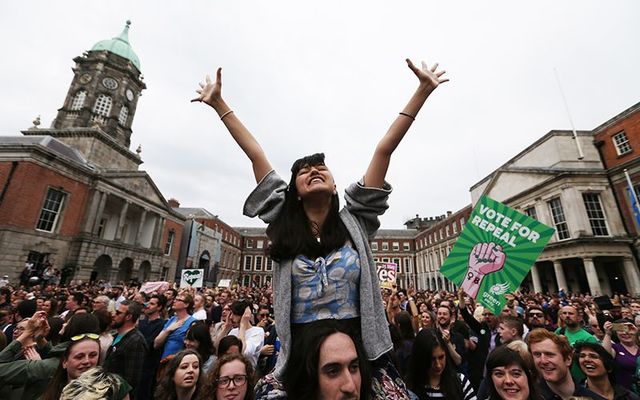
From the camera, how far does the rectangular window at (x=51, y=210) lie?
20.4 m

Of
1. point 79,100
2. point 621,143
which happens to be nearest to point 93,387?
point 621,143

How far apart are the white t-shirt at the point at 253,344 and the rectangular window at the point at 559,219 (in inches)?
992

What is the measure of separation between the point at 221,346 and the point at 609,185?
29.1 m

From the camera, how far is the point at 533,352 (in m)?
3.06

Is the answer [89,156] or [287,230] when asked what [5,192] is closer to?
[89,156]

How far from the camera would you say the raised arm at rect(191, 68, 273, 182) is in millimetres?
1800

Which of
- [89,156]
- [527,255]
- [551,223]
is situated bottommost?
[527,255]

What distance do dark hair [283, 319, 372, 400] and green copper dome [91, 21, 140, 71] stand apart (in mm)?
46170

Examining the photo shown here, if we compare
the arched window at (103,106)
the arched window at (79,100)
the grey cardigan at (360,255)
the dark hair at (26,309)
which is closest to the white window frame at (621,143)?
the grey cardigan at (360,255)

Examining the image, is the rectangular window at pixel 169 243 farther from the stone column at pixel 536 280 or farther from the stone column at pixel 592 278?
the stone column at pixel 592 278

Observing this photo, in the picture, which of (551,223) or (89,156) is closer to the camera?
(551,223)

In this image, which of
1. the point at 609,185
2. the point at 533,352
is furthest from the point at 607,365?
the point at 609,185

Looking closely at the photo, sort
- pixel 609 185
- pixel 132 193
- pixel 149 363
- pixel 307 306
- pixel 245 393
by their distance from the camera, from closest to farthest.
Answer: pixel 307 306, pixel 245 393, pixel 149 363, pixel 609 185, pixel 132 193

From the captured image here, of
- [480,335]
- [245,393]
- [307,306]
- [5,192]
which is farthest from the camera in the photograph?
[5,192]
